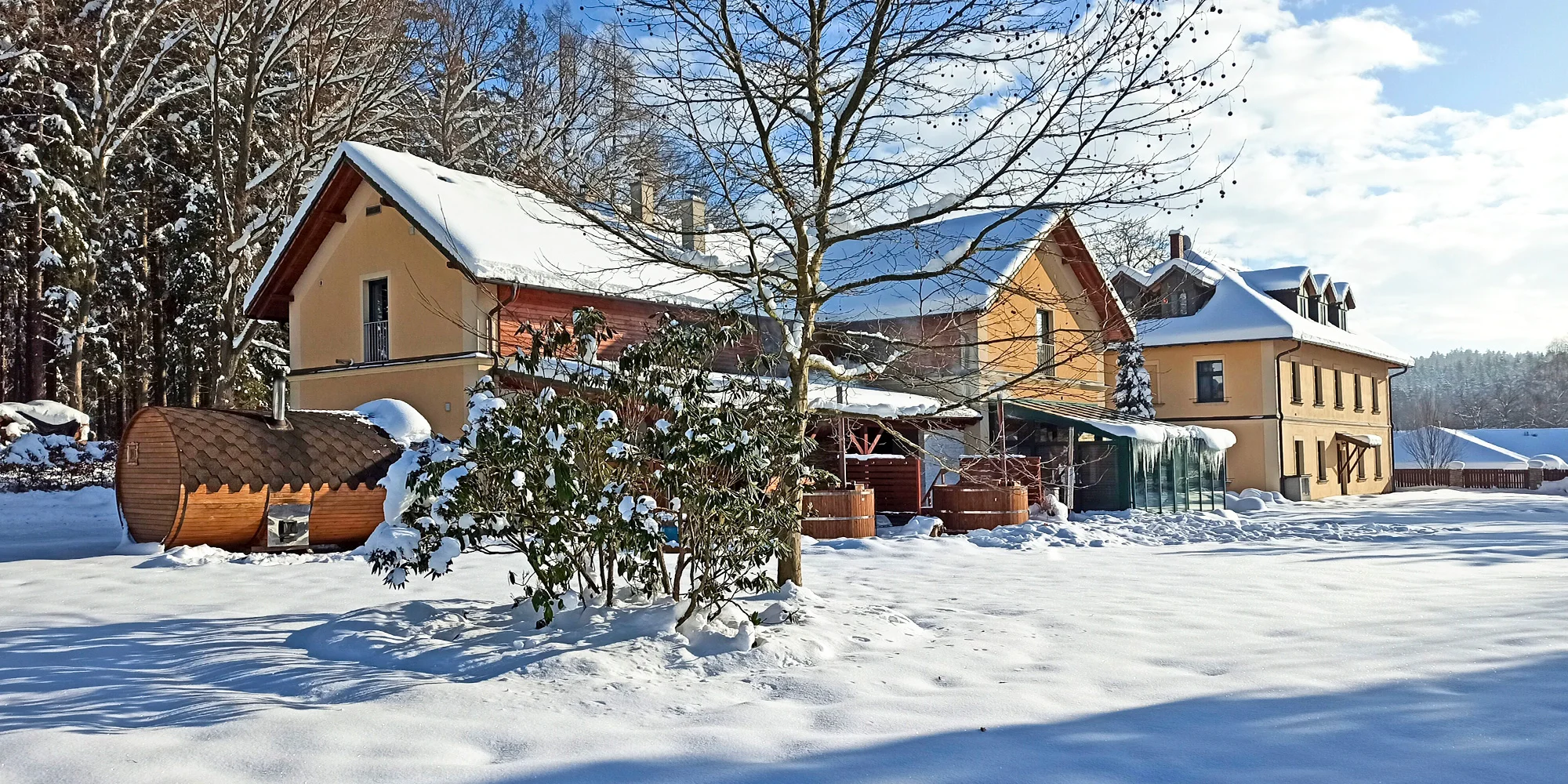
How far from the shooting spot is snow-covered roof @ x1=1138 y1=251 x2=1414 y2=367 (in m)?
33.4

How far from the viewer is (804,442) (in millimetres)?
8391

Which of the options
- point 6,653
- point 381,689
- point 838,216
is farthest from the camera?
point 838,216

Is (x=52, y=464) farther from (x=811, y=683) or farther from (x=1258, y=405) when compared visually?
(x=1258, y=405)

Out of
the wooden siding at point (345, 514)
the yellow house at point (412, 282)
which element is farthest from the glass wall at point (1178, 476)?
the wooden siding at point (345, 514)

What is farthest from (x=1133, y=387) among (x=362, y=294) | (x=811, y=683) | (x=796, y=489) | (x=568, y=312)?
(x=811, y=683)

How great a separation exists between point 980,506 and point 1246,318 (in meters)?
18.2

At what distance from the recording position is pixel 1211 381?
1375 inches

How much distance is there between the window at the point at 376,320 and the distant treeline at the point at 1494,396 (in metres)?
97.1

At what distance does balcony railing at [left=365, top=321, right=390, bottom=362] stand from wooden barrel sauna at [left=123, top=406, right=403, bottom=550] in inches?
286

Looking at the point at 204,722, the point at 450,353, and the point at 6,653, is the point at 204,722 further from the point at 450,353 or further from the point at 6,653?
the point at 450,353

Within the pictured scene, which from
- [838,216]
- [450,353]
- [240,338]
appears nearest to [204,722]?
[838,216]

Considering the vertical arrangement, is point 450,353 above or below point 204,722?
above

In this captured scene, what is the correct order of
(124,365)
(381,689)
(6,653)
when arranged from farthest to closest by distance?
(124,365), (6,653), (381,689)

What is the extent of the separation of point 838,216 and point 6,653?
6.65m
